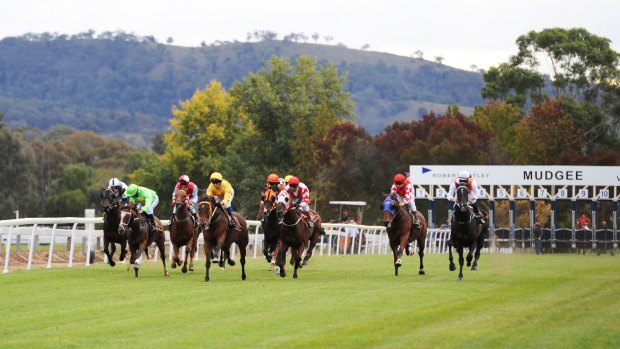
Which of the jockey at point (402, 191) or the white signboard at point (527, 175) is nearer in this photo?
the jockey at point (402, 191)

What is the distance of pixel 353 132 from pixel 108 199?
60.6 meters

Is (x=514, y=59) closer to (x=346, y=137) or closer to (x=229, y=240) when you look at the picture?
(x=346, y=137)

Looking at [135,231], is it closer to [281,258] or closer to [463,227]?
[281,258]

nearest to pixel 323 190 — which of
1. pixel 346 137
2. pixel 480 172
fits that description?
pixel 346 137

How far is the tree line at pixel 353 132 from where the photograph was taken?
3231 inches

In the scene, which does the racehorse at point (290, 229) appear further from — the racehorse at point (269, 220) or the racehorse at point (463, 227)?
the racehorse at point (463, 227)

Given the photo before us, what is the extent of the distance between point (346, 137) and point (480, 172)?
24929 mm

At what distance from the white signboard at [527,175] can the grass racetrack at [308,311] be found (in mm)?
34677

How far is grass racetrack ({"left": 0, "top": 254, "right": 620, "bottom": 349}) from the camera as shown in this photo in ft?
43.7

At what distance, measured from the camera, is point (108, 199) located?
25906 millimetres

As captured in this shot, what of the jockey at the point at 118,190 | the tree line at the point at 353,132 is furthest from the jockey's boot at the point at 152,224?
the tree line at the point at 353,132

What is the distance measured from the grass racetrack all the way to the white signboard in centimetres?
3468

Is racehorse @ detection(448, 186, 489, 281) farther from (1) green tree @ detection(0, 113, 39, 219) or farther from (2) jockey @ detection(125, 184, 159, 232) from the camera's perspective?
(1) green tree @ detection(0, 113, 39, 219)

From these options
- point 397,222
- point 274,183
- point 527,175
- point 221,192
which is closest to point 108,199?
point 221,192
